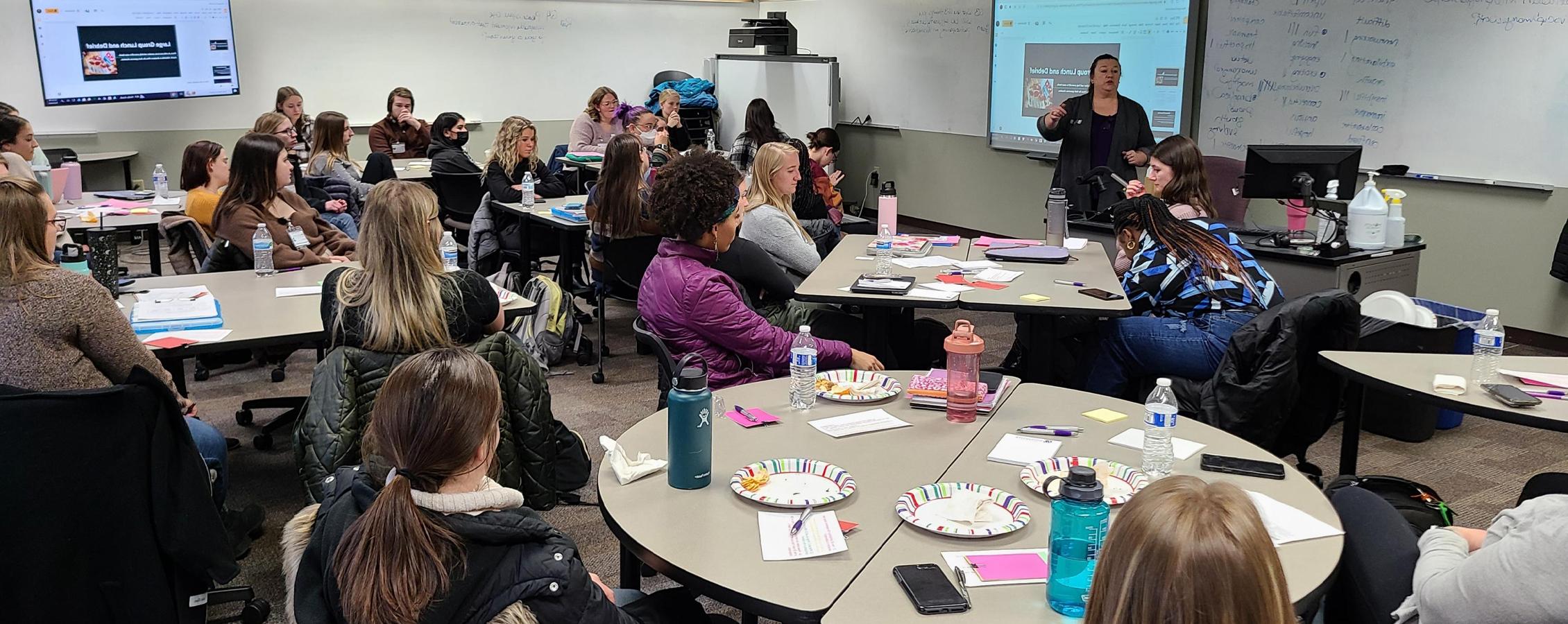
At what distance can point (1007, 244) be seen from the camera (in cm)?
486

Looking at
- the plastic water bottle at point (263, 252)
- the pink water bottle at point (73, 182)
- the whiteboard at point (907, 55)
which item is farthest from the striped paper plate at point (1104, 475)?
the whiteboard at point (907, 55)

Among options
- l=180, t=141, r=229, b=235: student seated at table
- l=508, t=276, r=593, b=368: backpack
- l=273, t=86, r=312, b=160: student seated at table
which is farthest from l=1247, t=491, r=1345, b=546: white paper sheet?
l=273, t=86, r=312, b=160: student seated at table

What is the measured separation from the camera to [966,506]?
6.44ft

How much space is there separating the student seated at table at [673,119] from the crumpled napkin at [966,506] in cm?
748

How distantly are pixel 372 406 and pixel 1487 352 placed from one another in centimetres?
285

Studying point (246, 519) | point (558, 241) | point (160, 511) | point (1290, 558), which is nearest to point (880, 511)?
point (1290, 558)

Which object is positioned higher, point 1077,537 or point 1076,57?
point 1076,57

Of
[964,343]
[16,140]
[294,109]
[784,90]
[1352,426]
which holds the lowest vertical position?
[1352,426]

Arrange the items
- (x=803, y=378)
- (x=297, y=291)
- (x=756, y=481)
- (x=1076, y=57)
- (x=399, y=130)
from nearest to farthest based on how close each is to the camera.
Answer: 1. (x=756, y=481)
2. (x=803, y=378)
3. (x=297, y=291)
4. (x=1076, y=57)
5. (x=399, y=130)

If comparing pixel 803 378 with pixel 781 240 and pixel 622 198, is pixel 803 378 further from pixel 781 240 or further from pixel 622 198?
pixel 622 198

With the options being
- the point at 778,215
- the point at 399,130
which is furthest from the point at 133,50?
the point at 778,215

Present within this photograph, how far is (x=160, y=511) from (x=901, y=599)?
5.22 ft

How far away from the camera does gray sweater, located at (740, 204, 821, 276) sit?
4.59 metres

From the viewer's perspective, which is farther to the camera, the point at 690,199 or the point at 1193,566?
the point at 690,199
